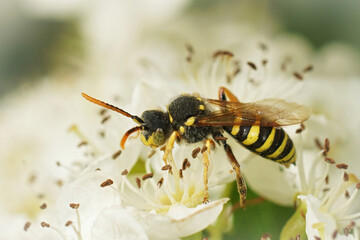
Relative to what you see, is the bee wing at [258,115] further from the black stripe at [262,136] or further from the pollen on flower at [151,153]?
the pollen on flower at [151,153]

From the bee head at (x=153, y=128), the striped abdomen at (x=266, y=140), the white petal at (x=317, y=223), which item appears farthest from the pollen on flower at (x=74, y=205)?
the white petal at (x=317, y=223)

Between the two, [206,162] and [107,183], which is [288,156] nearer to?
[206,162]

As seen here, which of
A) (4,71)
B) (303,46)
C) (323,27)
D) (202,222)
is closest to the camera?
(202,222)

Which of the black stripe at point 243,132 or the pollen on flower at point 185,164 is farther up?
the black stripe at point 243,132

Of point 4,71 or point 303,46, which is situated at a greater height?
point 303,46

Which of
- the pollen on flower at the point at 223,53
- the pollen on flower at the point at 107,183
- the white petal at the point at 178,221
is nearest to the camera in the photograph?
the white petal at the point at 178,221

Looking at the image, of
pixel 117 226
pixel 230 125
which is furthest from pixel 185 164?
pixel 117 226

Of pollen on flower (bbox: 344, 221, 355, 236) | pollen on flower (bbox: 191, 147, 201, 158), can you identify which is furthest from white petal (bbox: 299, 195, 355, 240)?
pollen on flower (bbox: 191, 147, 201, 158)

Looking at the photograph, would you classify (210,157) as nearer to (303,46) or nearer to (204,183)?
(204,183)

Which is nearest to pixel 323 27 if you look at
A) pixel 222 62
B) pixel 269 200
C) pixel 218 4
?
pixel 218 4
